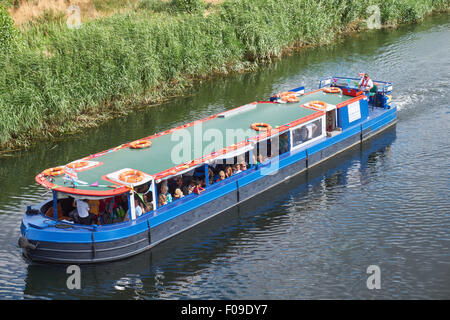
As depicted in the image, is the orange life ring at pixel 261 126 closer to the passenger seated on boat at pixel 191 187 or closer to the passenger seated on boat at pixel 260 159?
the passenger seated on boat at pixel 260 159

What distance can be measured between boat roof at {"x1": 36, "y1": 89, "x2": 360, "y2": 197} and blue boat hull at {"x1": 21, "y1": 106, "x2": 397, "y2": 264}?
1204 mm

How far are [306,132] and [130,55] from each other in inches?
538

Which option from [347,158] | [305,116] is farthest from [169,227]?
[347,158]

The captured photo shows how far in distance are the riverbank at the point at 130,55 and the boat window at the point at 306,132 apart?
12698 mm

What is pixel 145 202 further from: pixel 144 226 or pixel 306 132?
pixel 306 132

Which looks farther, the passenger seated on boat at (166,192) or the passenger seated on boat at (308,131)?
the passenger seated on boat at (308,131)

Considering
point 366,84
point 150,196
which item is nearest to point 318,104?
point 366,84

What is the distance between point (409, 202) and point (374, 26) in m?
35.5

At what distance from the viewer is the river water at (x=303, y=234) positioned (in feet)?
58.5

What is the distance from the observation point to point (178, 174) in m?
20.9

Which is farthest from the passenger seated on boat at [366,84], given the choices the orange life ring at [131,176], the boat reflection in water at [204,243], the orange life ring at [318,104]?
the orange life ring at [131,176]

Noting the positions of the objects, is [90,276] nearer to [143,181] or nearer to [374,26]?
[143,181]

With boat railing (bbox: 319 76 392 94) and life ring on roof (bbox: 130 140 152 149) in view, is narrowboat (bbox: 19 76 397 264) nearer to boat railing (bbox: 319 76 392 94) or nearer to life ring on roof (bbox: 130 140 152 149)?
life ring on roof (bbox: 130 140 152 149)

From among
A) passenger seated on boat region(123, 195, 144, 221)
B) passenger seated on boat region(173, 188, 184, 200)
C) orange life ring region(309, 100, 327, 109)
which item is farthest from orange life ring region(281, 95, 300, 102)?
passenger seated on boat region(123, 195, 144, 221)
